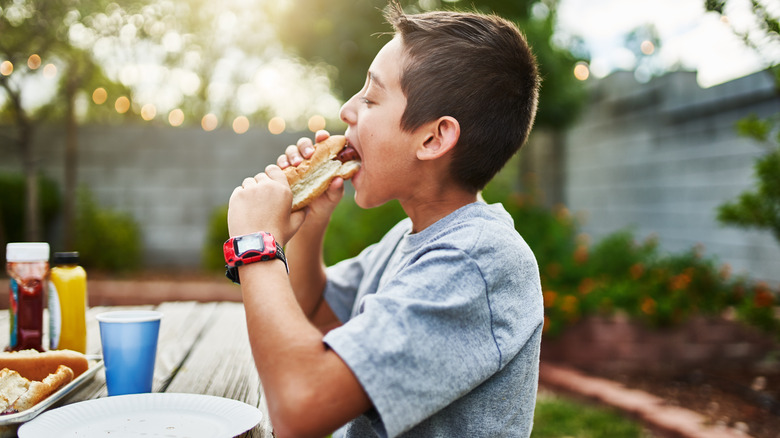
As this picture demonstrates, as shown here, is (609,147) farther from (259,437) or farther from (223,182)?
(259,437)

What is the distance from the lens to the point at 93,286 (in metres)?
6.25

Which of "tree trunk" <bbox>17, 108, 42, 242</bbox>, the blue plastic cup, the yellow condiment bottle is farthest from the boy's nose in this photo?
"tree trunk" <bbox>17, 108, 42, 242</bbox>

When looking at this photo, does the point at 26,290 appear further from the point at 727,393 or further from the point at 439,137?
the point at 727,393

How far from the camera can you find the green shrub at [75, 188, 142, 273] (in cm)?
755

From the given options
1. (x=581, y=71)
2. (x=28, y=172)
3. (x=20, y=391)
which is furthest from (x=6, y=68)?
(x=581, y=71)

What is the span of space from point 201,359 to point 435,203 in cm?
89

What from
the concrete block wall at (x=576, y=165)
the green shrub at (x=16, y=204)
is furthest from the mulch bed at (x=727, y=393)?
the green shrub at (x=16, y=204)

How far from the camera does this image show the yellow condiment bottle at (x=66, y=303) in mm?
1646

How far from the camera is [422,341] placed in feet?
3.74

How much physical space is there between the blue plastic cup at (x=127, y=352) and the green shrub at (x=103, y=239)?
21.8ft

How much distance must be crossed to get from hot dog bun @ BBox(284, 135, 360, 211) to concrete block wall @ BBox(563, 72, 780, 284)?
4.05m

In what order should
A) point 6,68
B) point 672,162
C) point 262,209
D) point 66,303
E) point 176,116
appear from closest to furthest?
1. point 262,209
2. point 66,303
3. point 672,162
4. point 6,68
5. point 176,116

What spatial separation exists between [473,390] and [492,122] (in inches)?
26.0

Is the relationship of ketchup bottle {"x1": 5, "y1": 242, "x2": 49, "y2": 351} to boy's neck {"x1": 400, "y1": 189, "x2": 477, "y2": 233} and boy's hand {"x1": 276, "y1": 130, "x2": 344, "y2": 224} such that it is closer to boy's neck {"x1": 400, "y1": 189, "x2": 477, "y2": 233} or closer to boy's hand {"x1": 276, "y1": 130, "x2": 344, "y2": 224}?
boy's hand {"x1": 276, "y1": 130, "x2": 344, "y2": 224}
